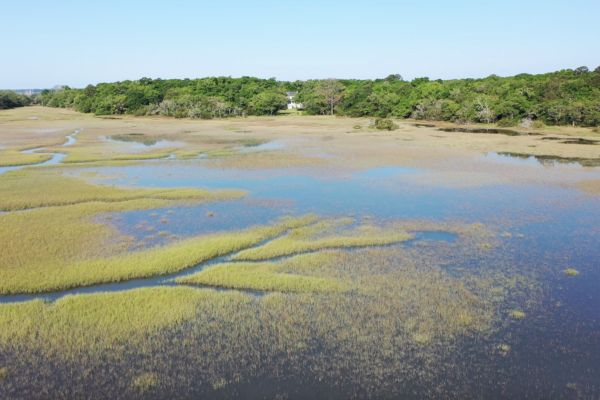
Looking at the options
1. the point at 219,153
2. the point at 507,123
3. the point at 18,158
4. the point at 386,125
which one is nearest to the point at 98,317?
the point at 219,153

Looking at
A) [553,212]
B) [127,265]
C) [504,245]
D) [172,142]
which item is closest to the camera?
[127,265]

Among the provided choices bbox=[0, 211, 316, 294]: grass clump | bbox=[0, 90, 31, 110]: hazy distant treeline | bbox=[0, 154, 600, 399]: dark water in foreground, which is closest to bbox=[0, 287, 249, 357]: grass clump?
bbox=[0, 154, 600, 399]: dark water in foreground

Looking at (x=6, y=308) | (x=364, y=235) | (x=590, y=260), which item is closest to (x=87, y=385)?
(x=6, y=308)

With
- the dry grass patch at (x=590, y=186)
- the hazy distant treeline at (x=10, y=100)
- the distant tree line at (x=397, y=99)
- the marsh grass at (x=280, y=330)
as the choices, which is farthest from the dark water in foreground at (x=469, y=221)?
the hazy distant treeline at (x=10, y=100)

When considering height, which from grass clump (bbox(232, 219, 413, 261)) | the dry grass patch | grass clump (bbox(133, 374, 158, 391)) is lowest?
grass clump (bbox(133, 374, 158, 391))

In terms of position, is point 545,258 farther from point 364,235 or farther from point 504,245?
point 364,235

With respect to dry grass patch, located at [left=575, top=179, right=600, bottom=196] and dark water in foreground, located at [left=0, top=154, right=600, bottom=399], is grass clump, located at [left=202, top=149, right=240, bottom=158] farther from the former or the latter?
dry grass patch, located at [left=575, top=179, right=600, bottom=196]

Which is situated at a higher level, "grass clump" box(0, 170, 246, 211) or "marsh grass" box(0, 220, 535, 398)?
"grass clump" box(0, 170, 246, 211)
